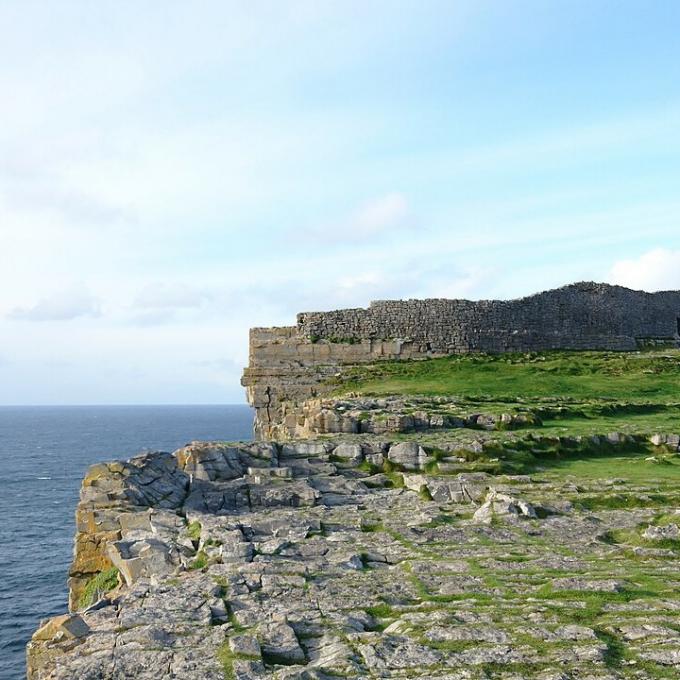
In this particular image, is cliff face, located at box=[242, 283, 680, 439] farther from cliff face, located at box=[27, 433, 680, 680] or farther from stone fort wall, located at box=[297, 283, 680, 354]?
cliff face, located at box=[27, 433, 680, 680]

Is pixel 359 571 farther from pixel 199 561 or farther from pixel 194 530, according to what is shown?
pixel 194 530

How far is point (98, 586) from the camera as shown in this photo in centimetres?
1169

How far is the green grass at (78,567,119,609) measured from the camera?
37.4 ft

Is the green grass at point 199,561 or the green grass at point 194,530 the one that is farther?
the green grass at point 194,530

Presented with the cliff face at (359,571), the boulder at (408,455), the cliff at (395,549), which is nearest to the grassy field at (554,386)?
the cliff at (395,549)

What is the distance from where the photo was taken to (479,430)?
19719mm

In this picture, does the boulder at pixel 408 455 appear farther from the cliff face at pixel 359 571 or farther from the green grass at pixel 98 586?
the green grass at pixel 98 586

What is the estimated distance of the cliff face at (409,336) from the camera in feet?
102

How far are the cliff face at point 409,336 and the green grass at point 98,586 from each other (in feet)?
45.5

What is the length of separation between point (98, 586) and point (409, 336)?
76.5ft

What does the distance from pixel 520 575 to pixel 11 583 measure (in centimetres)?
3650

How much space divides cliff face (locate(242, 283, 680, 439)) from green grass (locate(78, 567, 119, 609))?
13873 millimetres

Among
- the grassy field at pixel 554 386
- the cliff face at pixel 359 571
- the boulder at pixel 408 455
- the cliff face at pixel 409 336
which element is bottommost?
the cliff face at pixel 359 571

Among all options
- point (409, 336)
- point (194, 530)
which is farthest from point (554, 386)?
point (194, 530)
